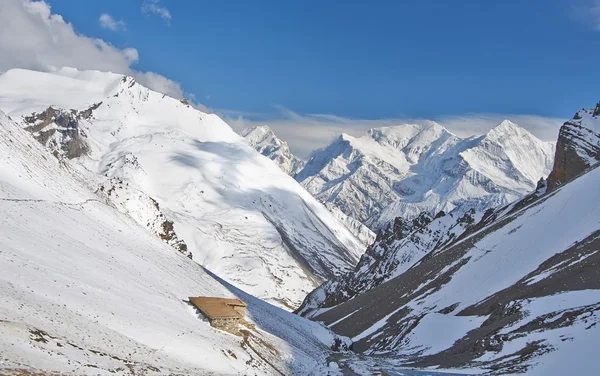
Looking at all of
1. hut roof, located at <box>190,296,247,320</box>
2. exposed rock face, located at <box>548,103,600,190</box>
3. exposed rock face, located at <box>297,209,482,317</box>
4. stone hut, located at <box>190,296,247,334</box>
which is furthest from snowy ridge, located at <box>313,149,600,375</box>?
exposed rock face, located at <box>297,209,482,317</box>

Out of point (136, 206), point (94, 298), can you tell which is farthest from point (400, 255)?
point (94, 298)

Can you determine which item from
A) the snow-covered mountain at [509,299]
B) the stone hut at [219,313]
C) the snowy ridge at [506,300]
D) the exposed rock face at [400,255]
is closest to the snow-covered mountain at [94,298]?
the stone hut at [219,313]

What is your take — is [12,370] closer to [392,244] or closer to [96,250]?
[96,250]

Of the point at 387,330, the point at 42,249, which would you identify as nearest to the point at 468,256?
the point at 387,330

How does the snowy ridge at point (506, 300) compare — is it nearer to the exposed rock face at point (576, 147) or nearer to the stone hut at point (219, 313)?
the exposed rock face at point (576, 147)

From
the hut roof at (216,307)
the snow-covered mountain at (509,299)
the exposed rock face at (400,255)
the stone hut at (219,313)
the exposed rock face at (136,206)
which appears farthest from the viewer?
the exposed rock face at (400,255)
